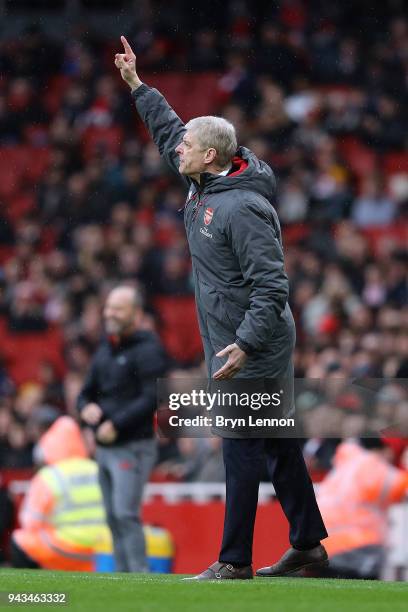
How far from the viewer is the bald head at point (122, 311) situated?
9.38m

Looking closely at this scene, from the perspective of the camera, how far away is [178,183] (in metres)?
18.9

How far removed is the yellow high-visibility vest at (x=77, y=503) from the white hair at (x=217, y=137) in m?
4.70

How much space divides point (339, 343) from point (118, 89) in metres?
8.25

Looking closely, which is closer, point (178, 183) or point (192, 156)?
point (192, 156)

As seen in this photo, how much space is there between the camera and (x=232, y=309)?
6.39 meters

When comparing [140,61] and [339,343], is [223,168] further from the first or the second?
[140,61]

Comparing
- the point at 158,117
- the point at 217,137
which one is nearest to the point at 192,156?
the point at 217,137

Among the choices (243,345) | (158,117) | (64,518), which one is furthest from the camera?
(64,518)

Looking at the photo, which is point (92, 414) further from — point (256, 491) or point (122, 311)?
point (256, 491)

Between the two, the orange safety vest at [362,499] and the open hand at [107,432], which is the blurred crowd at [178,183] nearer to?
the orange safety vest at [362,499]

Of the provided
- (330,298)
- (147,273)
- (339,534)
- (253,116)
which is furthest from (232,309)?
(253,116)

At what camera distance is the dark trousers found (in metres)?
6.28

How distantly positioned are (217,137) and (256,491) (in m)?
1.57

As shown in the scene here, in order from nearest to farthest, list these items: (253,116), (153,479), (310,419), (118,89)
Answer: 1. (310,419)
2. (153,479)
3. (253,116)
4. (118,89)
